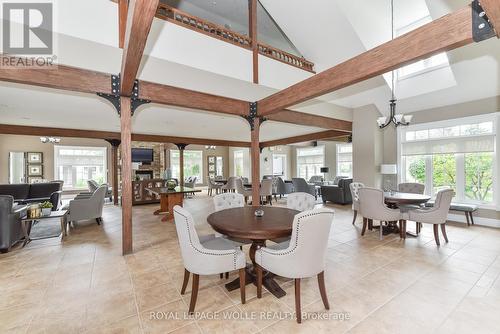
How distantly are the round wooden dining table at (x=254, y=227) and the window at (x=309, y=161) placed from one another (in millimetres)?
9553

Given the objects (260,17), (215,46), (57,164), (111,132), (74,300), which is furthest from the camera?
(57,164)

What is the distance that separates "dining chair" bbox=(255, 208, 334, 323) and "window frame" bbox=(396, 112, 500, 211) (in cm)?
514

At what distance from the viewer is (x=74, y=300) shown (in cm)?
214

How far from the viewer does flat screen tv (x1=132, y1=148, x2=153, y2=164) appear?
10234 mm

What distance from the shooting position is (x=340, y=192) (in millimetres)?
7172

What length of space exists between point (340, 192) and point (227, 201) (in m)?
5.08

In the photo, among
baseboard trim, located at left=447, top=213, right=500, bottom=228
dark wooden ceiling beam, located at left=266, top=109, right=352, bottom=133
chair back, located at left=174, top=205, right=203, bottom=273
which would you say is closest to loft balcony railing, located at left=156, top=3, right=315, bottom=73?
dark wooden ceiling beam, located at left=266, top=109, right=352, bottom=133

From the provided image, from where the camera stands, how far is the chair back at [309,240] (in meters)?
1.78

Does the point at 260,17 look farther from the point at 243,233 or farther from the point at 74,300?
the point at 74,300

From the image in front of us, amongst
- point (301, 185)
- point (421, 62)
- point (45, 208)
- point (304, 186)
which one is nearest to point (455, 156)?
point (421, 62)

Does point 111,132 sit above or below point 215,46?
below

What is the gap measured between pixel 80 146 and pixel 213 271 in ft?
36.1

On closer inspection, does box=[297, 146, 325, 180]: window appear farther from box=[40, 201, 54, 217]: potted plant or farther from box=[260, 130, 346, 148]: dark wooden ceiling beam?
box=[40, 201, 54, 217]: potted plant

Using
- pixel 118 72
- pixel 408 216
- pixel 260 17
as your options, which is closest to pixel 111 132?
pixel 118 72
